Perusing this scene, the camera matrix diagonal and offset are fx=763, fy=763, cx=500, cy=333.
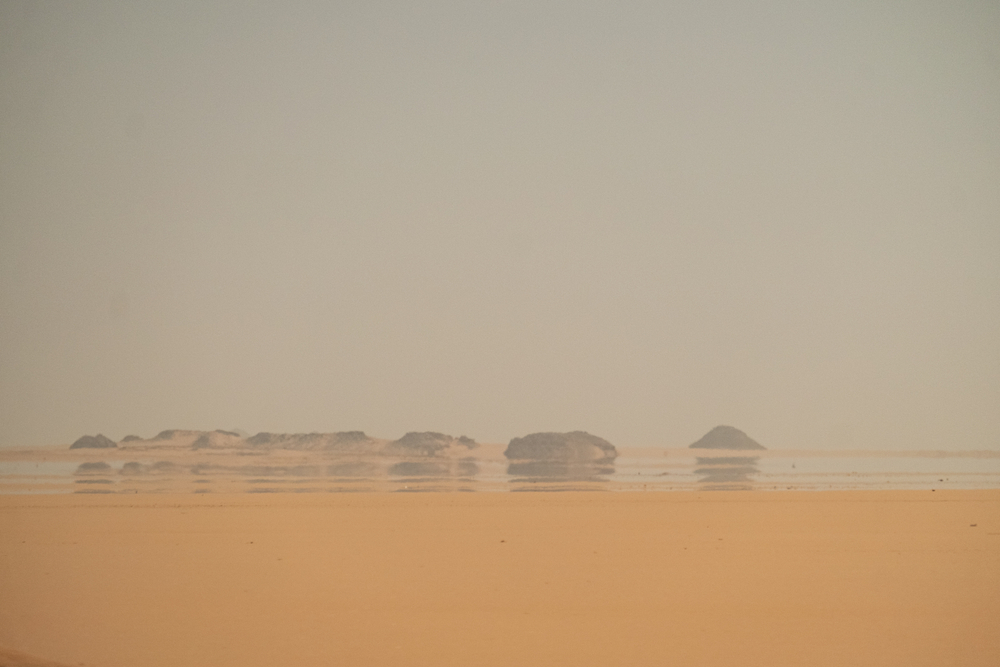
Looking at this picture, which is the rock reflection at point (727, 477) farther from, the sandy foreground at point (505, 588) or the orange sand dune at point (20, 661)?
the orange sand dune at point (20, 661)

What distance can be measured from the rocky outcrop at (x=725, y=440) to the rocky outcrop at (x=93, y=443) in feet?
165

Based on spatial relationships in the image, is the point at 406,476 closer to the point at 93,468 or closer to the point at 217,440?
the point at 93,468

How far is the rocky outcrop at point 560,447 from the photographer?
176 feet

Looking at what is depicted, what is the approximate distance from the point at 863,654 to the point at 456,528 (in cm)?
987

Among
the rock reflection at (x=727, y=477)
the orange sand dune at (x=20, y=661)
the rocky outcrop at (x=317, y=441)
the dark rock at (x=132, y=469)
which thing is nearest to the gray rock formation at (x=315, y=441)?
the rocky outcrop at (x=317, y=441)

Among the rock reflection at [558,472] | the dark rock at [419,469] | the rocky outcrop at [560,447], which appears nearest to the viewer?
the rock reflection at [558,472]

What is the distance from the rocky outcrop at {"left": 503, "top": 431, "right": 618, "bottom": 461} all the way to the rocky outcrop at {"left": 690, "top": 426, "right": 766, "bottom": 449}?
58.5 feet

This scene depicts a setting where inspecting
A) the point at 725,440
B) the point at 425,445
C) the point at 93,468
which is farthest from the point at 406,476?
the point at 725,440

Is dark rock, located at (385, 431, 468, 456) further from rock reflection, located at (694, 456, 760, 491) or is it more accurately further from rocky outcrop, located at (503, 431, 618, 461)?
rock reflection, located at (694, 456, 760, 491)

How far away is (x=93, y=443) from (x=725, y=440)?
5343 centimetres

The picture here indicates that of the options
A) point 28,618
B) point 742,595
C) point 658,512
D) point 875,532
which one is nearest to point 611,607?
point 742,595

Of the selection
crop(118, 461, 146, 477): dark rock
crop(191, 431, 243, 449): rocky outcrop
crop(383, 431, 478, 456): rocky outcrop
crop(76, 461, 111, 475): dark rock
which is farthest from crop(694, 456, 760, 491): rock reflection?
crop(191, 431, 243, 449): rocky outcrop

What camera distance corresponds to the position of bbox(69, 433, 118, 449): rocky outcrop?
52250 mm

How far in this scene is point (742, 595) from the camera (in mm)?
10133
